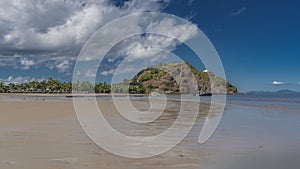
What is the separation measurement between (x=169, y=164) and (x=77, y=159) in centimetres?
221

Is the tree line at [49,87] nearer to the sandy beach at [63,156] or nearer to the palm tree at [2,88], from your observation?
the palm tree at [2,88]

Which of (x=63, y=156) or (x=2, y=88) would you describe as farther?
(x=2, y=88)

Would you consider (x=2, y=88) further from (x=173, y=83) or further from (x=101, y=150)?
(x=101, y=150)


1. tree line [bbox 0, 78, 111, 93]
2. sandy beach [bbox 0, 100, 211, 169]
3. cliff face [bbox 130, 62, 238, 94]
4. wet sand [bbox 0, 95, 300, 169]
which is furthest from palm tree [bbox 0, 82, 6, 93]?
sandy beach [bbox 0, 100, 211, 169]

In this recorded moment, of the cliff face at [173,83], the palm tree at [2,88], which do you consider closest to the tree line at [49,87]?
the palm tree at [2,88]

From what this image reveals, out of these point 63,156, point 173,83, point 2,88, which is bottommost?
point 63,156

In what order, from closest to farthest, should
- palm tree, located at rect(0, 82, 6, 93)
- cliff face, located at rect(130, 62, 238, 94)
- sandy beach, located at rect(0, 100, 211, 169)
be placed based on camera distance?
1. sandy beach, located at rect(0, 100, 211, 169)
2. palm tree, located at rect(0, 82, 6, 93)
3. cliff face, located at rect(130, 62, 238, 94)

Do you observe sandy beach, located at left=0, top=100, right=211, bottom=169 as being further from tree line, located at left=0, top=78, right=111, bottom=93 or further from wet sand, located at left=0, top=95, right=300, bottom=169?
tree line, located at left=0, top=78, right=111, bottom=93

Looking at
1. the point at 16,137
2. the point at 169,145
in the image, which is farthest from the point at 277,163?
the point at 16,137

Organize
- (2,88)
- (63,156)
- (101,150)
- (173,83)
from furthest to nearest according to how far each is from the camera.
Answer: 1. (173,83)
2. (2,88)
3. (101,150)
4. (63,156)

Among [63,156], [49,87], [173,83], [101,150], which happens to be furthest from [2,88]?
[63,156]

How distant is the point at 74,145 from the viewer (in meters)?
9.78

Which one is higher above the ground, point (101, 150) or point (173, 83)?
point (173, 83)

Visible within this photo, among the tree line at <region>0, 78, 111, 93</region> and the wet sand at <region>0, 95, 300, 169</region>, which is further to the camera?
the tree line at <region>0, 78, 111, 93</region>
